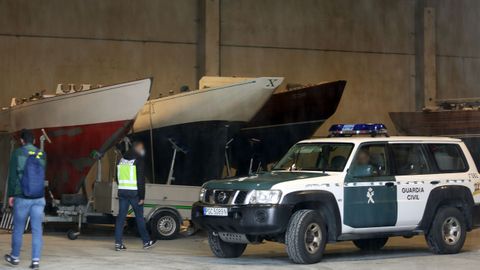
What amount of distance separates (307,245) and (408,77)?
12808mm

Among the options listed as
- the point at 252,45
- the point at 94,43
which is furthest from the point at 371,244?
the point at 94,43

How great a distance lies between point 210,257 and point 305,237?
5.66 ft

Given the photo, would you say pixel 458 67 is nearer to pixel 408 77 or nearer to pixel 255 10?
pixel 408 77

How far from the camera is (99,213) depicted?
45.3 feet

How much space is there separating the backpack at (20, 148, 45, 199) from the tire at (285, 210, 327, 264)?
310 centimetres

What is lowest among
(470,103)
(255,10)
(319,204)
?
(319,204)

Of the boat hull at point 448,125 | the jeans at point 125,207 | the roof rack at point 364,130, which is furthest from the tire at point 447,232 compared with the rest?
the boat hull at point 448,125

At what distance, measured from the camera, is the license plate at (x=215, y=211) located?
991 centimetres

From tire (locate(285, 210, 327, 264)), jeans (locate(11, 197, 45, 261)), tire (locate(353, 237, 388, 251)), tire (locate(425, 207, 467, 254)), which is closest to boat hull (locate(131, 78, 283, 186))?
tire (locate(353, 237, 388, 251))

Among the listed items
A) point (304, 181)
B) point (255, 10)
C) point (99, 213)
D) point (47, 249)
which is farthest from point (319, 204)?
point (255, 10)

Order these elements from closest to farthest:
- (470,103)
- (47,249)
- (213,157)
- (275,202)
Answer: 1. (275,202)
2. (47,249)
3. (213,157)
4. (470,103)

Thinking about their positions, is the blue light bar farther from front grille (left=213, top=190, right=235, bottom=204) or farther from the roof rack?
front grille (left=213, top=190, right=235, bottom=204)

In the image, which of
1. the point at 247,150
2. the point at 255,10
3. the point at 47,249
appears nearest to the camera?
the point at 47,249

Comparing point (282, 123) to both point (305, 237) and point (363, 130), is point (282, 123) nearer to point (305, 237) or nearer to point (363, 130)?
point (363, 130)
